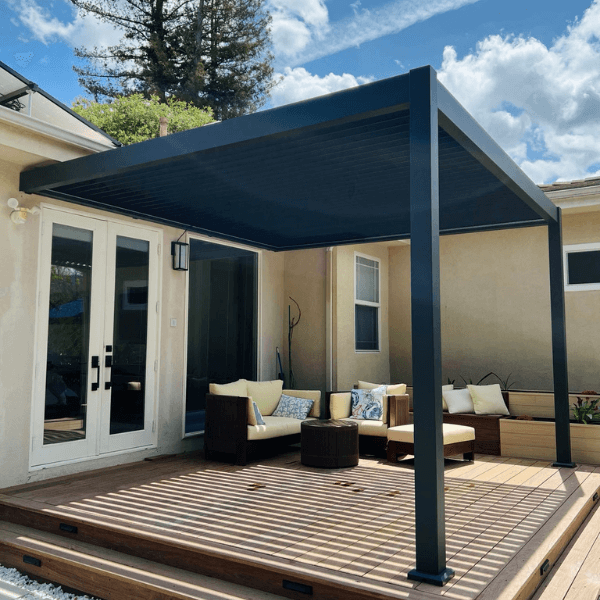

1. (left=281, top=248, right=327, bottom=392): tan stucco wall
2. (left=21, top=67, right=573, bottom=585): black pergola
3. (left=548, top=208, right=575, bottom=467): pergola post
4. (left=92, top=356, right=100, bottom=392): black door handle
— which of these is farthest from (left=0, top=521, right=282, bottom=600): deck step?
(left=281, top=248, right=327, bottom=392): tan stucco wall

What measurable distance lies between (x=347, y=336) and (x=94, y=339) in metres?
3.90

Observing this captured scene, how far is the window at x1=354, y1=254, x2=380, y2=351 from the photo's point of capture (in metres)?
8.80

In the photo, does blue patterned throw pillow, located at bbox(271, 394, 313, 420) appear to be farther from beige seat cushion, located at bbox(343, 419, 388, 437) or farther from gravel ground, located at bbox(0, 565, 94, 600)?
gravel ground, located at bbox(0, 565, 94, 600)

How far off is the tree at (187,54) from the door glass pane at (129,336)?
12.5 metres

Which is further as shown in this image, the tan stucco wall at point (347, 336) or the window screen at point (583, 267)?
the tan stucco wall at point (347, 336)

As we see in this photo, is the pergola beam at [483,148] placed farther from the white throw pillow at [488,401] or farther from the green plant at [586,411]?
the white throw pillow at [488,401]

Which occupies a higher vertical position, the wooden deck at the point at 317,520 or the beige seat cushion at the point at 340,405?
the beige seat cushion at the point at 340,405

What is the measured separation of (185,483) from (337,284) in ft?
13.0

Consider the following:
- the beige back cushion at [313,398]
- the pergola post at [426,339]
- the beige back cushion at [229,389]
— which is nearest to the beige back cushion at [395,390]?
the beige back cushion at [313,398]

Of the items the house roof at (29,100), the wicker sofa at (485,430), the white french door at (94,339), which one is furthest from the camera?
the wicker sofa at (485,430)

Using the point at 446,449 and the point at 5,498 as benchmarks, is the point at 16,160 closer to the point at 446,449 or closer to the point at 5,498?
the point at 5,498

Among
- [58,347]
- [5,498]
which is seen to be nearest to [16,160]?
[58,347]

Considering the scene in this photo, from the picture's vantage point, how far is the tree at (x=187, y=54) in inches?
659

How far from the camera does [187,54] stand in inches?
674
